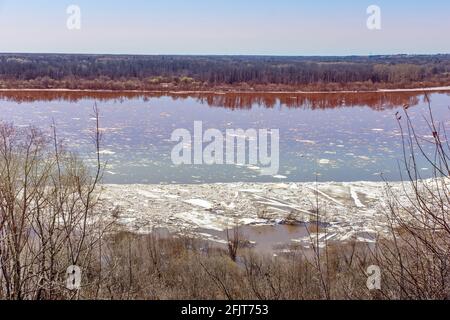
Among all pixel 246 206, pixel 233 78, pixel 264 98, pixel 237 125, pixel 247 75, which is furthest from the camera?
pixel 247 75

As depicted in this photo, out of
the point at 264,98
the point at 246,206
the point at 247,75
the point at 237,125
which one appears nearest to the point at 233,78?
the point at 247,75

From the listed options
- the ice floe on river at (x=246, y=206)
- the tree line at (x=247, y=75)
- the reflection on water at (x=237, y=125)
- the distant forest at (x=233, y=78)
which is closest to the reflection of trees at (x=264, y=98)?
the reflection on water at (x=237, y=125)

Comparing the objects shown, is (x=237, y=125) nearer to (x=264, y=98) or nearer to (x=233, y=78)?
(x=264, y=98)

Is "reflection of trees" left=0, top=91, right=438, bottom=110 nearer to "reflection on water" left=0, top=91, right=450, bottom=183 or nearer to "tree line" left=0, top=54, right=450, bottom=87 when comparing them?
"reflection on water" left=0, top=91, right=450, bottom=183

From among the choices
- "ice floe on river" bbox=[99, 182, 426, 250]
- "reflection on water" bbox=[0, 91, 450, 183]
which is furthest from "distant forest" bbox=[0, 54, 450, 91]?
"ice floe on river" bbox=[99, 182, 426, 250]

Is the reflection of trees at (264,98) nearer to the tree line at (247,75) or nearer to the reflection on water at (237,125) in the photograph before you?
the reflection on water at (237,125)

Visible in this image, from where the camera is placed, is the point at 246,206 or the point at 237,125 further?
the point at 237,125
